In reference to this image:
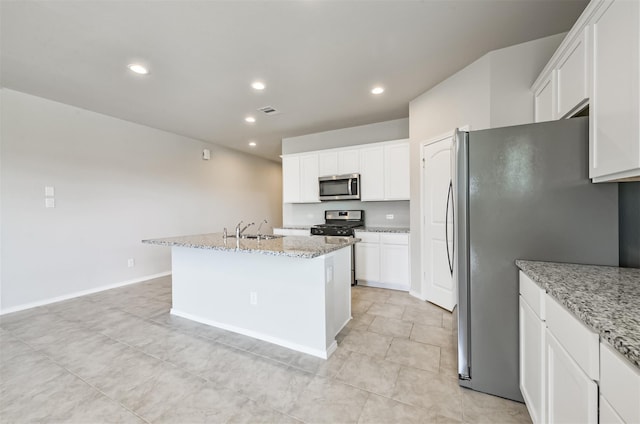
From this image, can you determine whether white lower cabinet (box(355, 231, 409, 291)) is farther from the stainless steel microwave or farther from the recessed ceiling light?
the recessed ceiling light

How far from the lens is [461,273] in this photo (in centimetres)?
177

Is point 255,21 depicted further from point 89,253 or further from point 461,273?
point 89,253

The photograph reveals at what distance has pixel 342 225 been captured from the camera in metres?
4.61

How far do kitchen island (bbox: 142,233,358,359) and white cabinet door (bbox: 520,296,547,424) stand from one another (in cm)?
128

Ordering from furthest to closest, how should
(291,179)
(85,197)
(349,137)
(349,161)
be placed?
(291,179), (349,137), (349,161), (85,197)

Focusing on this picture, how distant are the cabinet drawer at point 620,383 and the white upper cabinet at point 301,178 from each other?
4.21m

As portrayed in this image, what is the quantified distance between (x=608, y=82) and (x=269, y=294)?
8.61ft

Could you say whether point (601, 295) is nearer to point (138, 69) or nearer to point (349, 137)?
point (138, 69)

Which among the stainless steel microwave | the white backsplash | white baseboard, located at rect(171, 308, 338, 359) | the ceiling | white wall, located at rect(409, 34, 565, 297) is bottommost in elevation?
white baseboard, located at rect(171, 308, 338, 359)

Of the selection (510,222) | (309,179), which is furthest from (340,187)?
(510,222)

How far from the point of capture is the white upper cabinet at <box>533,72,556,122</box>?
6.45ft

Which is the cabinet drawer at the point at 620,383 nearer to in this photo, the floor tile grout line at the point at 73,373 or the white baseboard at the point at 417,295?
the floor tile grout line at the point at 73,373

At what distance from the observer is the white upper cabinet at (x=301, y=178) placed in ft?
16.0

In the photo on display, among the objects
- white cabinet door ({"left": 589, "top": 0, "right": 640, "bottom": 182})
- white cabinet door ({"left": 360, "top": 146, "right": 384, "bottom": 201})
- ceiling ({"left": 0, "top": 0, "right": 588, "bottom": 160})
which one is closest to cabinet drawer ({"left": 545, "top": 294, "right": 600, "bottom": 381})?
white cabinet door ({"left": 589, "top": 0, "right": 640, "bottom": 182})
